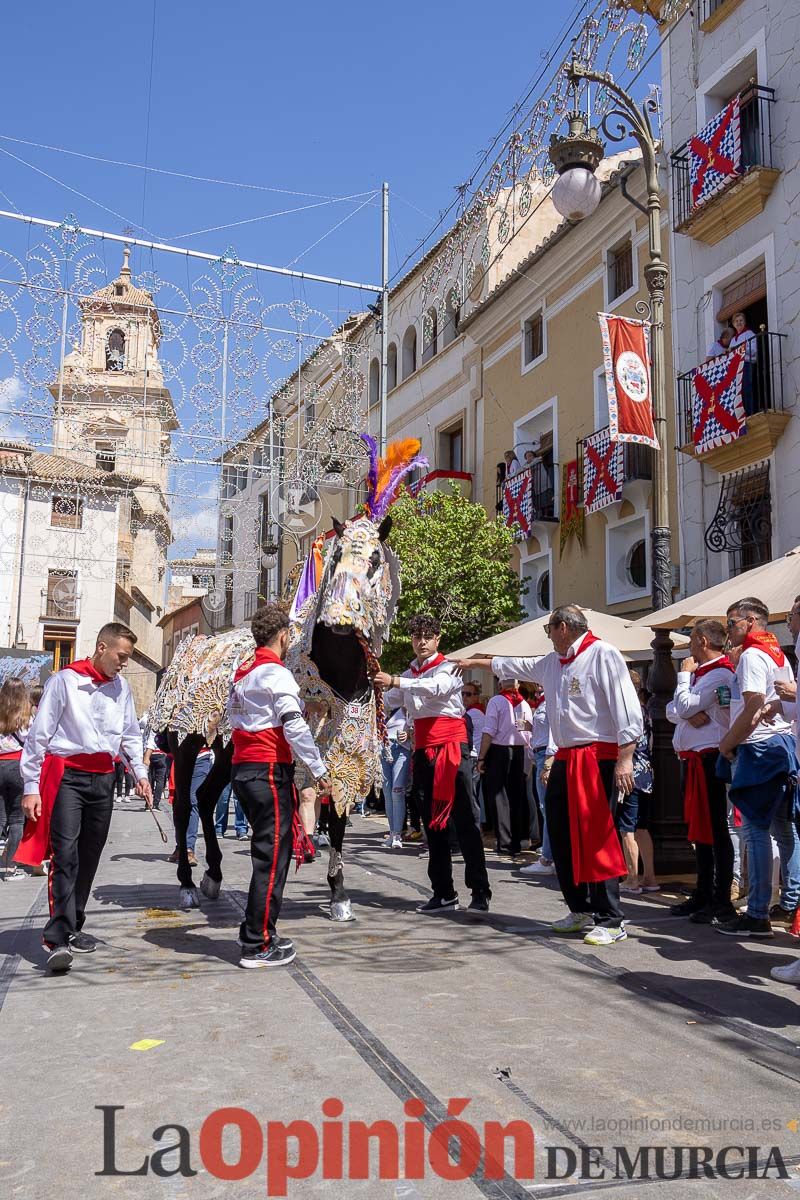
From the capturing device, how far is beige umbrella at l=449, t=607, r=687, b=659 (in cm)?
1052

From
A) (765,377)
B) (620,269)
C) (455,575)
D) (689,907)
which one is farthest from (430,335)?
(689,907)

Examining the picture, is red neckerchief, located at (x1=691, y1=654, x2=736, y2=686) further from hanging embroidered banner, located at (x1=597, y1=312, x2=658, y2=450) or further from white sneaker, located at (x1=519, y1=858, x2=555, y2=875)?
hanging embroidered banner, located at (x1=597, y1=312, x2=658, y2=450)

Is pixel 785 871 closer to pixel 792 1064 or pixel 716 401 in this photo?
pixel 792 1064

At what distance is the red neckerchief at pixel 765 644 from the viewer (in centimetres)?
582

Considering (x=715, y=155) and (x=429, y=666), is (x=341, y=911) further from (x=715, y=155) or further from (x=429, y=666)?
(x=715, y=155)

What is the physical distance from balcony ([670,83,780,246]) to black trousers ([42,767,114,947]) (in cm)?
1360

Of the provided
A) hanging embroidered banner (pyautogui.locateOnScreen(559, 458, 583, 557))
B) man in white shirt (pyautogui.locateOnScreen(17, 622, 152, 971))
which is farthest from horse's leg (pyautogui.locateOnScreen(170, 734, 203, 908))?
hanging embroidered banner (pyautogui.locateOnScreen(559, 458, 583, 557))

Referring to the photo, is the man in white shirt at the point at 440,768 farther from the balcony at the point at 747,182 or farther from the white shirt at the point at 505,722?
the balcony at the point at 747,182

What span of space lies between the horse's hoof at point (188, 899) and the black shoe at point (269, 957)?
1.95m

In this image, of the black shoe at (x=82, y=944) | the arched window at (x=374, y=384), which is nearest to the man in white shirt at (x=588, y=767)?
the black shoe at (x=82, y=944)

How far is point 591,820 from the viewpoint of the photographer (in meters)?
5.89

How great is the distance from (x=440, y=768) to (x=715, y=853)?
185 cm

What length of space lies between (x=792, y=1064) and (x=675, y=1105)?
2.25 ft

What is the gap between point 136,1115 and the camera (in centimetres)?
326
